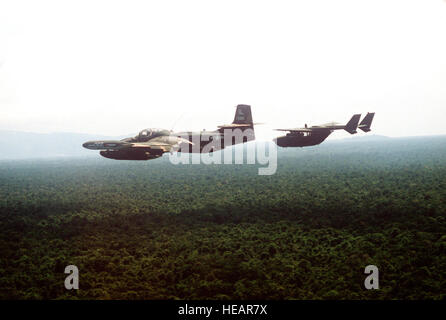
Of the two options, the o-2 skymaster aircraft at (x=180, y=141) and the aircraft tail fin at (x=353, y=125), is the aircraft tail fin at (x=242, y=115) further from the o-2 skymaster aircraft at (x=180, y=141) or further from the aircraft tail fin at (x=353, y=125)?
the aircraft tail fin at (x=353, y=125)

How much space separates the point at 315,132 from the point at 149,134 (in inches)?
573

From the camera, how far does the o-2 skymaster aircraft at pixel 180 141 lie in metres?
25.9

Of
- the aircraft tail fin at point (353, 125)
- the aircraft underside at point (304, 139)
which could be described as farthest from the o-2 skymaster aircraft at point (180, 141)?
the aircraft tail fin at point (353, 125)

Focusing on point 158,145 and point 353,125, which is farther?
point 353,125

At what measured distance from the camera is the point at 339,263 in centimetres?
5075

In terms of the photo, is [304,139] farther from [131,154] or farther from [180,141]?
[131,154]

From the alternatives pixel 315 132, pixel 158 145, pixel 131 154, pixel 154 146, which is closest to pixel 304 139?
pixel 315 132

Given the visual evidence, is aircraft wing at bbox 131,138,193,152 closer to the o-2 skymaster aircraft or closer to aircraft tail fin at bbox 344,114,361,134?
the o-2 skymaster aircraft

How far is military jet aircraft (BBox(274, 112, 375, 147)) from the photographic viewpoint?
27.5 m

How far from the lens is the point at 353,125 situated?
90.8 feet

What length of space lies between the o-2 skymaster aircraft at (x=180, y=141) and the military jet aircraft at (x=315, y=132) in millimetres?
3648

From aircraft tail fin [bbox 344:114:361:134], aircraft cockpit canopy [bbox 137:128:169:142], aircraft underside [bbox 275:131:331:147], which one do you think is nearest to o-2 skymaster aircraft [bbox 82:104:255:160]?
aircraft cockpit canopy [bbox 137:128:169:142]
